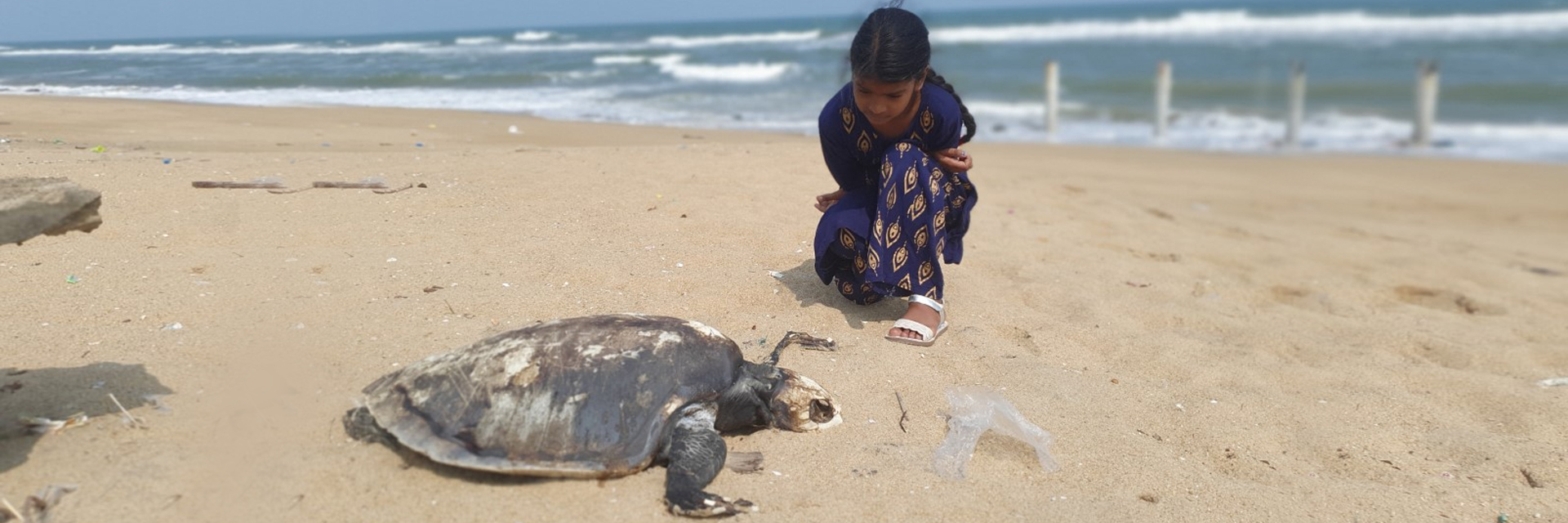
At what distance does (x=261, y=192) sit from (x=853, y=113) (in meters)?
2.93

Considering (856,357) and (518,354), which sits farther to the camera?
(856,357)

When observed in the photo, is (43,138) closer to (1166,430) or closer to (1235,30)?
(1166,430)

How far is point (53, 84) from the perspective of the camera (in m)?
8.72

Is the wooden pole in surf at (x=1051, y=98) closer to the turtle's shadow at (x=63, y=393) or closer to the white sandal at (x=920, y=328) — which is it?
the white sandal at (x=920, y=328)

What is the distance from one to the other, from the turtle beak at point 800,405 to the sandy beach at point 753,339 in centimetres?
6

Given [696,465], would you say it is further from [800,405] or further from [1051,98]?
[1051,98]

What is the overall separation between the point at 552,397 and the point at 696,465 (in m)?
A: 0.39

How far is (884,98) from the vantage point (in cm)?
299

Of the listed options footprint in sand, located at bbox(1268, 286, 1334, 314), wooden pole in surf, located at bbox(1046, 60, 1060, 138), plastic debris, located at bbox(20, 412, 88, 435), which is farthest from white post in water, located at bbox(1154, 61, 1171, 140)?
plastic debris, located at bbox(20, 412, 88, 435)

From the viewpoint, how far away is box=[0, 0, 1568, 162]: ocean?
11391 millimetres

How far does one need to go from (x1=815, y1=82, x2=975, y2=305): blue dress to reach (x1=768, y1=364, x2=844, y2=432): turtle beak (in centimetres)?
74

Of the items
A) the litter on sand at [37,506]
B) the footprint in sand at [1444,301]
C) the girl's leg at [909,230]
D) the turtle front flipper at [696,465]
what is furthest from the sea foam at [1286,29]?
the litter on sand at [37,506]

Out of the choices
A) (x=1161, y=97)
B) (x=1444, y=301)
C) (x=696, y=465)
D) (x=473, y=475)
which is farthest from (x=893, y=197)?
(x=1161, y=97)

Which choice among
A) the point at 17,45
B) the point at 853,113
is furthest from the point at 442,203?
the point at 17,45
